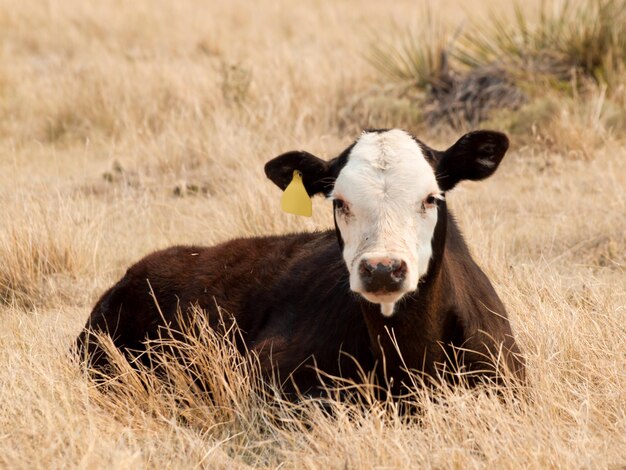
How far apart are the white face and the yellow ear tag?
1.08 ft

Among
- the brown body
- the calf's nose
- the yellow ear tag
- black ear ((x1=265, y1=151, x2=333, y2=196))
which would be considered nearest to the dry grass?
the brown body

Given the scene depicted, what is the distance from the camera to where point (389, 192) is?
4.33 m

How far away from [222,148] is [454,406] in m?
5.66

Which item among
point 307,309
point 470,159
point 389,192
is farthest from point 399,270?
point 307,309

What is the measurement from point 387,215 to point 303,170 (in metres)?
0.73

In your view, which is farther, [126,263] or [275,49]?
[275,49]

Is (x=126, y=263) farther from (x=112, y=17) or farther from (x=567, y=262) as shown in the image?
(x=112, y=17)

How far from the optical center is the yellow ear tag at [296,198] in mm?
4824

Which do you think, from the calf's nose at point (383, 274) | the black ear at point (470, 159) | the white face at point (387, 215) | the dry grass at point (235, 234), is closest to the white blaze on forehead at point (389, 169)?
the white face at point (387, 215)

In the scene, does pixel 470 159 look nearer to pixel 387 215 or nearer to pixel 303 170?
pixel 387 215

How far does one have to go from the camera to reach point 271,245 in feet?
19.5

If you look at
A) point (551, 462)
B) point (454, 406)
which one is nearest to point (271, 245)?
point (454, 406)

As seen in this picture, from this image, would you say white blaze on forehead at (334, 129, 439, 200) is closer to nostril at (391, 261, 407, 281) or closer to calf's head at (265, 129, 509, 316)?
calf's head at (265, 129, 509, 316)

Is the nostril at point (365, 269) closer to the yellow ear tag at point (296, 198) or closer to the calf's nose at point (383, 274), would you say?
the calf's nose at point (383, 274)
